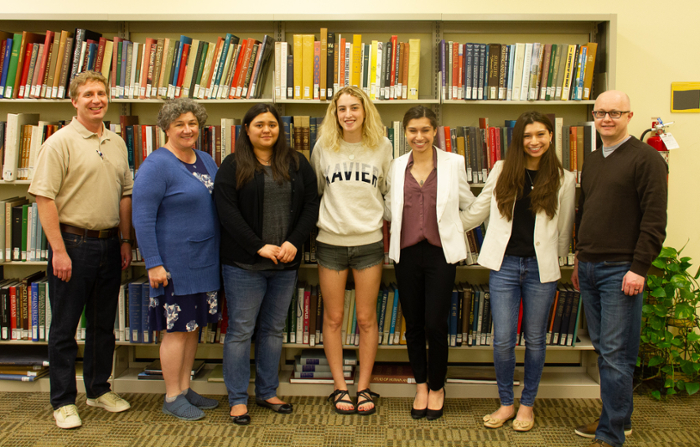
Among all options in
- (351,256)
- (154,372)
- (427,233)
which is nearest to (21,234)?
(154,372)

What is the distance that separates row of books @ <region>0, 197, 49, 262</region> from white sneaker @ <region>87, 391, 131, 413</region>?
823mm

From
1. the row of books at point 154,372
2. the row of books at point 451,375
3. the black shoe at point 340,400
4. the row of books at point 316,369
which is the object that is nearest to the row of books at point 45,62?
the row of books at point 154,372

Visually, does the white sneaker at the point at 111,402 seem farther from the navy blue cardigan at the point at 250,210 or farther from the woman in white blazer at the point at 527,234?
the woman in white blazer at the point at 527,234

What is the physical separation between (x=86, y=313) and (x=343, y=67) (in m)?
1.86

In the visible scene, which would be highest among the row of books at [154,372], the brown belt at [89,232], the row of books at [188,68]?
the row of books at [188,68]

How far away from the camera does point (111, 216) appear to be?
2.29 metres

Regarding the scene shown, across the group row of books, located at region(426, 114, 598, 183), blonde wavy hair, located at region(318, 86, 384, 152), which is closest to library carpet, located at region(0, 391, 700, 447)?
row of books, located at region(426, 114, 598, 183)

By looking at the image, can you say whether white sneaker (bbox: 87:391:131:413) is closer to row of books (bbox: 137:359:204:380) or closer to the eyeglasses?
row of books (bbox: 137:359:204:380)

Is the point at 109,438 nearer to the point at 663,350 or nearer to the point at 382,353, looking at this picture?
the point at 382,353

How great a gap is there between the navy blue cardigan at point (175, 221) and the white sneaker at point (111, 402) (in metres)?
0.72

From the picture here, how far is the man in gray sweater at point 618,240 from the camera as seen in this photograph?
6.02 ft

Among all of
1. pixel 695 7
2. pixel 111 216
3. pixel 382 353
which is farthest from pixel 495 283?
pixel 695 7

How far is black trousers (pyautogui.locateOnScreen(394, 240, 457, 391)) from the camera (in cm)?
223

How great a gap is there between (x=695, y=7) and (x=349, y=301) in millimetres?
2626
